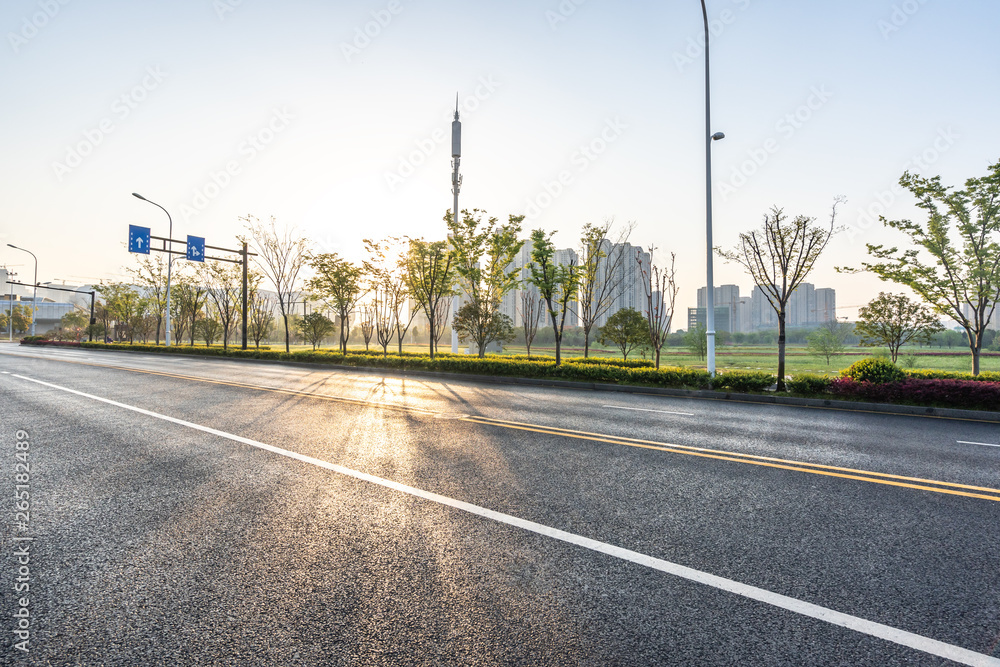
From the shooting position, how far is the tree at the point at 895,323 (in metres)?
19.7

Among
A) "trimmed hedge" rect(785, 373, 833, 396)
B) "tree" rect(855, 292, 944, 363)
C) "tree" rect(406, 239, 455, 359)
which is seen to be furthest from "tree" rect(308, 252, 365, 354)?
"tree" rect(855, 292, 944, 363)

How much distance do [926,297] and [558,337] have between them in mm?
12716

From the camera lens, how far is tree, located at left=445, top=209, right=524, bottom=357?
75.0 ft

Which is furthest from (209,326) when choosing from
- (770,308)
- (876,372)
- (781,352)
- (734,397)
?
(770,308)

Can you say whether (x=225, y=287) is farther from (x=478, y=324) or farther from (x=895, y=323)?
(x=895, y=323)

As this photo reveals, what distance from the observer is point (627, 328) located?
22.6 metres

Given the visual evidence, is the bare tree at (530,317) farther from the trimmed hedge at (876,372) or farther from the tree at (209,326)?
the tree at (209,326)

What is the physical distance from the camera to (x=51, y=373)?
54.0 ft

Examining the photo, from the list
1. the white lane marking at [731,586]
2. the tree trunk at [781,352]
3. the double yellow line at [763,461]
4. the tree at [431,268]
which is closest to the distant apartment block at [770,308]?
the tree at [431,268]

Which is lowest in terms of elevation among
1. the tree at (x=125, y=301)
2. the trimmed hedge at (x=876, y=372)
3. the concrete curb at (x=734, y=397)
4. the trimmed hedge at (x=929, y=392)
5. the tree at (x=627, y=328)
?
the concrete curb at (x=734, y=397)

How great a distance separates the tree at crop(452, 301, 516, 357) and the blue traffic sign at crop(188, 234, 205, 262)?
15.1 meters

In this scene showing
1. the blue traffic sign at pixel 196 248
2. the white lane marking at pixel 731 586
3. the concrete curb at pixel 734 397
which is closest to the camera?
A: the white lane marking at pixel 731 586

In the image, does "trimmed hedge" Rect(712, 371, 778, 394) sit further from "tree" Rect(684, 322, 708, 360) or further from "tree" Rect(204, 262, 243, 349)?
"tree" Rect(204, 262, 243, 349)

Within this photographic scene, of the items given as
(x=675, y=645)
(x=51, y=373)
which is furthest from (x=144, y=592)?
(x=51, y=373)
